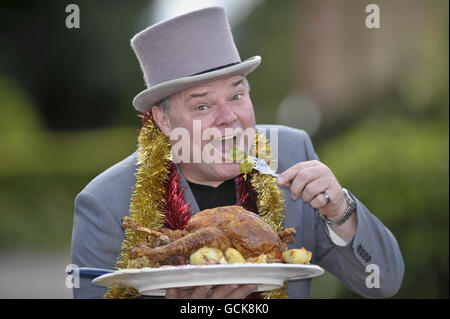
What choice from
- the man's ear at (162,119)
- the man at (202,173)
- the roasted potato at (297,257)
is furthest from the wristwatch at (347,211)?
the man's ear at (162,119)

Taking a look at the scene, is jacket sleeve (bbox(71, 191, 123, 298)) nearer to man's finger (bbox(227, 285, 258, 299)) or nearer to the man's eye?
the man's eye

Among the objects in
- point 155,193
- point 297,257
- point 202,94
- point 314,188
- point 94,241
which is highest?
point 202,94

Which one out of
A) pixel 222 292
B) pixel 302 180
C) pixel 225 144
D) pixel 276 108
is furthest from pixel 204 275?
pixel 276 108

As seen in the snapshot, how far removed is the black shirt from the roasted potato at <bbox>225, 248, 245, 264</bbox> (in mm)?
1317

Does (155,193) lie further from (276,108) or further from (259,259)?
(276,108)

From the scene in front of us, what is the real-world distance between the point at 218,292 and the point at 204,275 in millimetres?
396

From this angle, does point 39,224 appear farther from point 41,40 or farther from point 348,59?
point 348,59

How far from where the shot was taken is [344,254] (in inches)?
141

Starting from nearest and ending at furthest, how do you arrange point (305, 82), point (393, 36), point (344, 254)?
point (344, 254) < point (393, 36) < point (305, 82)

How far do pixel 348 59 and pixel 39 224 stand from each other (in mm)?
7408

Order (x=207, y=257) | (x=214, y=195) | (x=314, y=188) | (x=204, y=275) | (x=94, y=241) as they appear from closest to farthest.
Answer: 1. (x=204, y=275)
2. (x=207, y=257)
3. (x=314, y=188)
4. (x=94, y=241)
5. (x=214, y=195)

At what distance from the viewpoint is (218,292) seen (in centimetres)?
302

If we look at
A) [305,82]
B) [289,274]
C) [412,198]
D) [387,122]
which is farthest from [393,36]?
[289,274]

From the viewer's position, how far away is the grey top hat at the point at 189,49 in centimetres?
376
